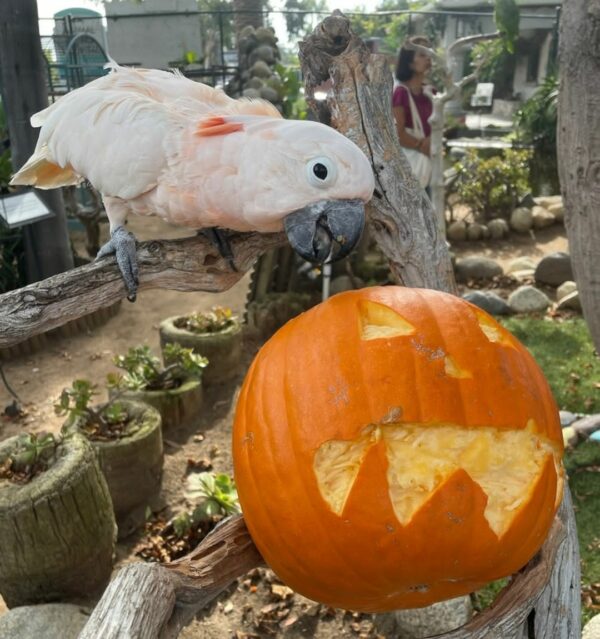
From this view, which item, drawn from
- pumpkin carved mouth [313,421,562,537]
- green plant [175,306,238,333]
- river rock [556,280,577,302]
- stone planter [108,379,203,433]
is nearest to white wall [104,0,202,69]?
green plant [175,306,238,333]

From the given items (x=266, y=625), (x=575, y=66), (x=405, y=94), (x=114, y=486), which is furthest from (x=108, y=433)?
(x=405, y=94)

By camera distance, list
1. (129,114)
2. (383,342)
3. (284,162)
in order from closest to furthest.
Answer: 1. (383,342)
2. (284,162)
3. (129,114)

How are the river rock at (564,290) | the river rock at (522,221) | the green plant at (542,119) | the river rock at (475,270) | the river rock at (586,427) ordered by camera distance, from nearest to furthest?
1. the river rock at (586,427)
2. the river rock at (564,290)
3. the river rock at (475,270)
4. the river rock at (522,221)
5. the green plant at (542,119)

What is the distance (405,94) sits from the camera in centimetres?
402

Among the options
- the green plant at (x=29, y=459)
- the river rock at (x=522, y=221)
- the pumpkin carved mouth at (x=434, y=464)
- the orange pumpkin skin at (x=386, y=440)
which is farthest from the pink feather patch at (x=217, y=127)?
the river rock at (x=522, y=221)

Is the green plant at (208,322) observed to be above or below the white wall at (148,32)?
below

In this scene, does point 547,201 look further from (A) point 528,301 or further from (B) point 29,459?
(B) point 29,459

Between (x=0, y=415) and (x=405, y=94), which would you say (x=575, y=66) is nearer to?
(x=405, y=94)

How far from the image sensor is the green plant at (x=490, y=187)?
6605 millimetres

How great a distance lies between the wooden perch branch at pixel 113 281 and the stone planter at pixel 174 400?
1807 millimetres

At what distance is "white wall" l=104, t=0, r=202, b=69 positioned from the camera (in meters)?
5.80

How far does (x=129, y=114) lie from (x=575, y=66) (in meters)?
1.29

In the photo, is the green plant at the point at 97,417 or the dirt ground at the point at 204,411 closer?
the dirt ground at the point at 204,411

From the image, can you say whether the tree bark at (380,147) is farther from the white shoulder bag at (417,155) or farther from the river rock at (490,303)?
the river rock at (490,303)
